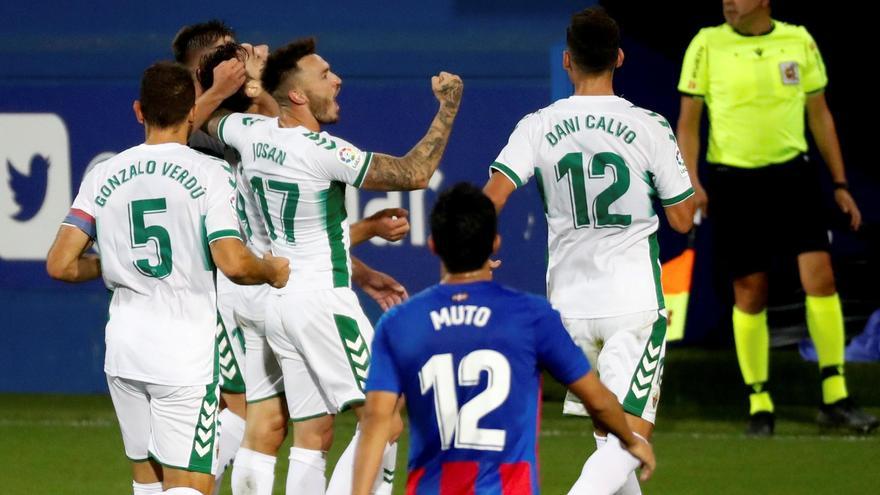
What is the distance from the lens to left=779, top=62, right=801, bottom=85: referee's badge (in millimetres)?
8289

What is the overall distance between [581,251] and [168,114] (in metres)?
1.47

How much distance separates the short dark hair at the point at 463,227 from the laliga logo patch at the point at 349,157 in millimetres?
1453

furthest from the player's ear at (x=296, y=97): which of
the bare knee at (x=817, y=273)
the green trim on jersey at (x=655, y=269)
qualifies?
the bare knee at (x=817, y=273)

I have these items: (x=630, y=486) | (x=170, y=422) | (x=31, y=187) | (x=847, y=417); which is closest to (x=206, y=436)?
(x=170, y=422)

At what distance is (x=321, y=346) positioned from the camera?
5664 mm

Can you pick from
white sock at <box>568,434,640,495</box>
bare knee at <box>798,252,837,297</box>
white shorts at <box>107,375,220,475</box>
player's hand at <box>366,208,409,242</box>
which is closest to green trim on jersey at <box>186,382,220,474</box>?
white shorts at <box>107,375,220,475</box>

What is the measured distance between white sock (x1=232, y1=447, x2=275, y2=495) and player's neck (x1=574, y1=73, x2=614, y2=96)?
172 centimetres

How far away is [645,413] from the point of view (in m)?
5.65

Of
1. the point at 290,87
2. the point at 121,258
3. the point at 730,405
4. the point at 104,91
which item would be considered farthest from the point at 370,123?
the point at 121,258

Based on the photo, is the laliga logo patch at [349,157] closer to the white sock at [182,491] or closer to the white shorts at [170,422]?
the white shorts at [170,422]

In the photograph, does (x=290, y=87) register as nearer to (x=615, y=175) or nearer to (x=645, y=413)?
(x=615, y=175)

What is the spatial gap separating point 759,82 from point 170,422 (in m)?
4.14

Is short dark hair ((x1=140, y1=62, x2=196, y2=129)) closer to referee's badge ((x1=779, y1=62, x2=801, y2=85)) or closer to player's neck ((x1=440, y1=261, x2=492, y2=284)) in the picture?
player's neck ((x1=440, y1=261, x2=492, y2=284))

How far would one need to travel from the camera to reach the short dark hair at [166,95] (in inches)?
204
